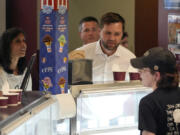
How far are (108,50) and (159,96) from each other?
57.4 inches

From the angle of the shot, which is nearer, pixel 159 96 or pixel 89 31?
pixel 159 96

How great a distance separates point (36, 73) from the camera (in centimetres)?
521

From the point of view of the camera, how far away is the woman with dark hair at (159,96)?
205cm

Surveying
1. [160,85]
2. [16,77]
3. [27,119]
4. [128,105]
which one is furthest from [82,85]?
[16,77]

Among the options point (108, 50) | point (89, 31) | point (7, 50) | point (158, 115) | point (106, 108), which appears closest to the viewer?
point (158, 115)

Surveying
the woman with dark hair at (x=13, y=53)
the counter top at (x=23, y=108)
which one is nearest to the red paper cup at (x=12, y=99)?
the counter top at (x=23, y=108)

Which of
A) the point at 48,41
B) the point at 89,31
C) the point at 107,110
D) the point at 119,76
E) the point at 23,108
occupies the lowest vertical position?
the point at 107,110

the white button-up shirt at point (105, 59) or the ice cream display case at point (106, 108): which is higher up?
the white button-up shirt at point (105, 59)

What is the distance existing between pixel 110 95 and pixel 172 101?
482 mm

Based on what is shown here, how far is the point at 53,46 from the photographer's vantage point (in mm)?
2326

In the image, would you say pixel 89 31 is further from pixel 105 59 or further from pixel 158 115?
pixel 158 115

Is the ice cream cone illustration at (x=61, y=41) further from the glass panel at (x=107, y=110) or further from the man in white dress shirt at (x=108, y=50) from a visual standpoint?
the man in white dress shirt at (x=108, y=50)

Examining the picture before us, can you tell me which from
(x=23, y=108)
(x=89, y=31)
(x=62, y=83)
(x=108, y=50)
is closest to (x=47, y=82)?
(x=62, y=83)

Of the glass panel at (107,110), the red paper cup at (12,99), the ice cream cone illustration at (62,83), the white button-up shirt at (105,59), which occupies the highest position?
the white button-up shirt at (105,59)
